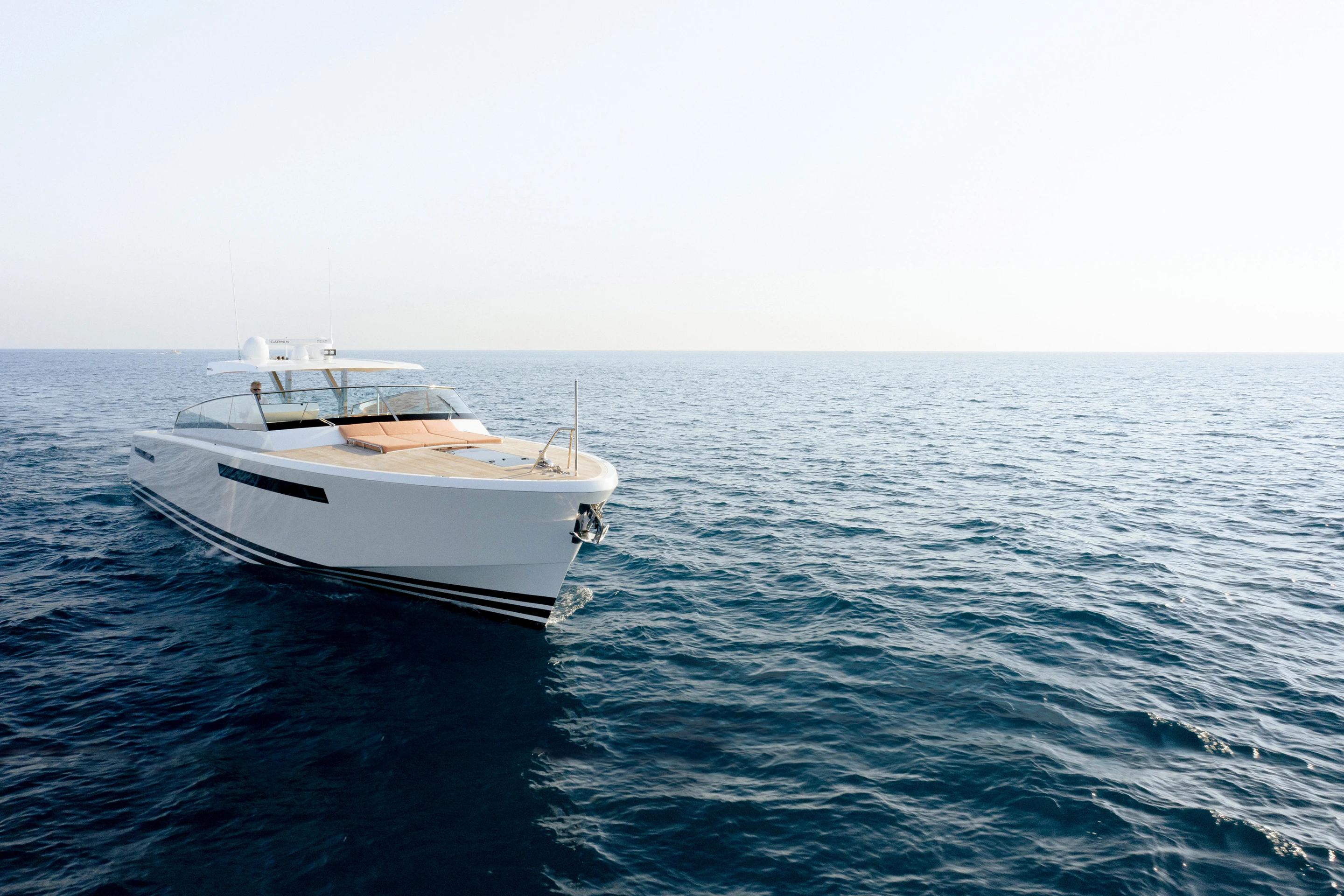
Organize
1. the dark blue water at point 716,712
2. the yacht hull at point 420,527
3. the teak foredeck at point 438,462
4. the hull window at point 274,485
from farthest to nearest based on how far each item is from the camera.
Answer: the hull window at point 274,485 → the teak foredeck at point 438,462 → the yacht hull at point 420,527 → the dark blue water at point 716,712

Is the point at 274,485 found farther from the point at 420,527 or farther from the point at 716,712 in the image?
the point at 716,712

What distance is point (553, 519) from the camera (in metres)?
9.63

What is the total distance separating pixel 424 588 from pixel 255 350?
6411mm

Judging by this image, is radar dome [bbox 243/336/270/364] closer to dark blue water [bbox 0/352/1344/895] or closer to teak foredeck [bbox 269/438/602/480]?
teak foredeck [bbox 269/438/602/480]

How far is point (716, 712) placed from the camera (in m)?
8.27

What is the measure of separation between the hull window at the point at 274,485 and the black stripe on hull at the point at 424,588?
4.05ft

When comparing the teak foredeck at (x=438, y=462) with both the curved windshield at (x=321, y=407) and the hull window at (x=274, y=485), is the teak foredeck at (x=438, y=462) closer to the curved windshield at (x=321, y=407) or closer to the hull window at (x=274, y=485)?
the hull window at (x=274, y=485)

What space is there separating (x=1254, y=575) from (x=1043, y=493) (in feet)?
21.8

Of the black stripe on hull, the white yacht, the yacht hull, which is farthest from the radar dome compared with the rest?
the black stripe on hull

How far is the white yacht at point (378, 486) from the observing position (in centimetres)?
976

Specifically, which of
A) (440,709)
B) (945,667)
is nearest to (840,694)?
(945,667)

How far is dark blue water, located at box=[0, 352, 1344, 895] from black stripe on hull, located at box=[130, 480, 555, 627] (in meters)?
0.28

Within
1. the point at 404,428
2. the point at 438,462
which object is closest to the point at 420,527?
the point at 438,462

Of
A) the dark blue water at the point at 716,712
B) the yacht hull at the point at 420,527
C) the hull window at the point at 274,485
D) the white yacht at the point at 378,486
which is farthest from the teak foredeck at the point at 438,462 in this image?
the dark blue water at the point at 716,712
